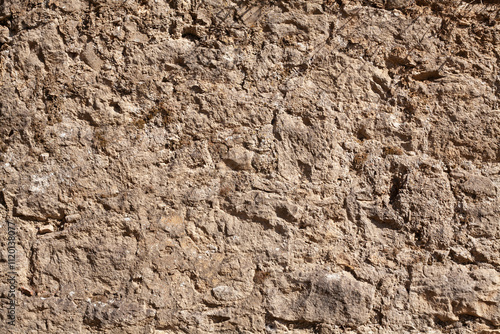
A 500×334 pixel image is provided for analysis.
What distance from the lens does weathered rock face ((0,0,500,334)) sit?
6.62 ft

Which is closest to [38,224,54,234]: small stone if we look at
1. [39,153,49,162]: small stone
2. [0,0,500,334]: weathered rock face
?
[0,0,500,334]: weathered rock face

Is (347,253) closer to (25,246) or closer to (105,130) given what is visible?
(105,130)

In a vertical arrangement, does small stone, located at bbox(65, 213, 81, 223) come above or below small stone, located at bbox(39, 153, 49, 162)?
below

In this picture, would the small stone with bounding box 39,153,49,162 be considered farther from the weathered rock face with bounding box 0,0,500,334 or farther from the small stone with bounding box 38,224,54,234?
the small stone with bounding box 38,224,54,234

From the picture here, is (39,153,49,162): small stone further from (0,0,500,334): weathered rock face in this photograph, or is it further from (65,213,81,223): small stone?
(65,213,81,223): small stone

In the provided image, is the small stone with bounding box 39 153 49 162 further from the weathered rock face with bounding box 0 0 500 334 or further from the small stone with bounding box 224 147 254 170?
the small stone with bounding box 224 147 254 170

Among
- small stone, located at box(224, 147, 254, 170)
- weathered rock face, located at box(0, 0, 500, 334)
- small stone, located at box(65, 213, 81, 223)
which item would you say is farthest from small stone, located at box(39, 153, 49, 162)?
small stone, located at box(224, 147, 254, 170)

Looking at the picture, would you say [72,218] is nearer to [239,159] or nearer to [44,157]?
[44,157]

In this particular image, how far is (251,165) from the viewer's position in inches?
82.4

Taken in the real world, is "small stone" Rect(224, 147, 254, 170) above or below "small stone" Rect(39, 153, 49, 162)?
above

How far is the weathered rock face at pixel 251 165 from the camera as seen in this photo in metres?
2.02

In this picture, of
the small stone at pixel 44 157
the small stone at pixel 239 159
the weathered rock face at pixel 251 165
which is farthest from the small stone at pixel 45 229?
the small stone at pixel 239 159

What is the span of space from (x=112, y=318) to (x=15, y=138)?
0.82 m

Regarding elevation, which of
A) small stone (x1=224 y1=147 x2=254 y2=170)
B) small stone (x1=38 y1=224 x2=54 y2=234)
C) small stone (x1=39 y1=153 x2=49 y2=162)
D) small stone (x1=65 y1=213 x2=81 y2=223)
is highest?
small stone (x1=224 y1=147 x2=254 y2=170)
